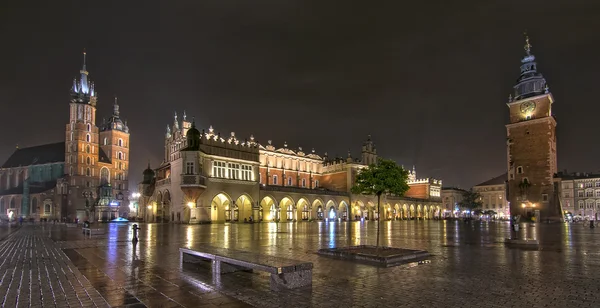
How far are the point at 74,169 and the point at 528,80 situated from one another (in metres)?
98.9

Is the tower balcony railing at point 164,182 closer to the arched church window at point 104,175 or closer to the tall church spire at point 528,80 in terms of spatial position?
the arched church window at point 104,175

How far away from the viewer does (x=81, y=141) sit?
95312 millimetres

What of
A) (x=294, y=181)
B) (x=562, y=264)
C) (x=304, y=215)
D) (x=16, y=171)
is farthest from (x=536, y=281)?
(x=16, y=171)

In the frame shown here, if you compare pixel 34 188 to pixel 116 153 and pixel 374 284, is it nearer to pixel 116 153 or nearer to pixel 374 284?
pixel 116 153

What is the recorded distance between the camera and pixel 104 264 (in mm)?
11969

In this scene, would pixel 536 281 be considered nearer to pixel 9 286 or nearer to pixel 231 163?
pixel 9 286

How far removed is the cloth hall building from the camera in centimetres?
5062

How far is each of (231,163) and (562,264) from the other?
47.9 m

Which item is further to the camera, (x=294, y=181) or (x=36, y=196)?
(x=36, y=196)

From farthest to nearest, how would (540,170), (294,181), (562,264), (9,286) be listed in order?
(294,181) < (540,170) < (562,264) < (9,286)

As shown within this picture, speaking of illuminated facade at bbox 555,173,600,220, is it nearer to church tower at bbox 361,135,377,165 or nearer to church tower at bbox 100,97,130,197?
church tower at bbox 361,135,377,165

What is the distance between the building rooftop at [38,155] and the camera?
99.7m

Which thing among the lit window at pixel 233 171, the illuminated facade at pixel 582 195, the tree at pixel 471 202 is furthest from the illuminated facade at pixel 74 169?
the illuminated facade at pixel 582 195

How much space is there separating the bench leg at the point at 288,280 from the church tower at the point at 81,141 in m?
99.2
